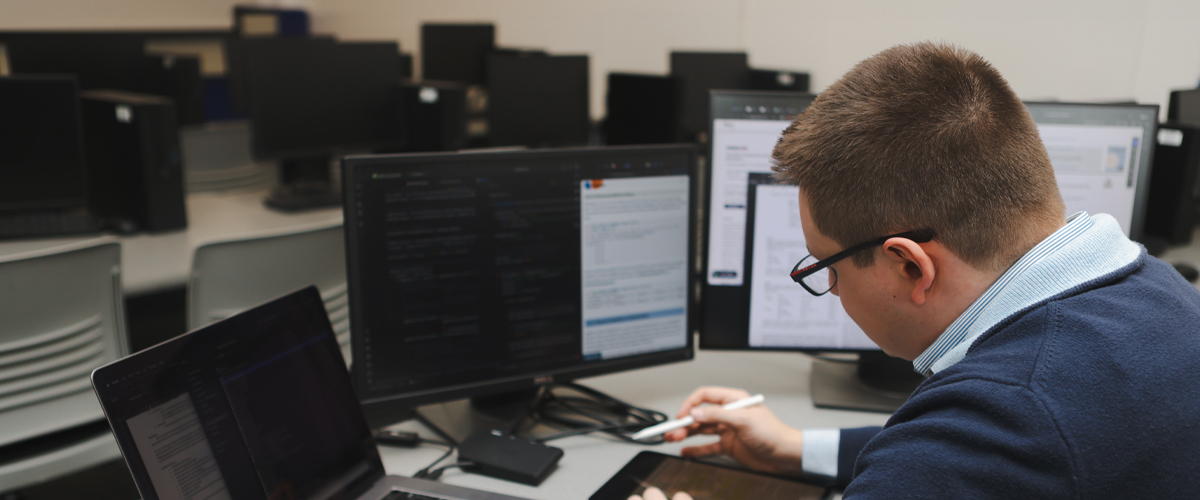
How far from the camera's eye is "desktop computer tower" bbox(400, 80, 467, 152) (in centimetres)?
331

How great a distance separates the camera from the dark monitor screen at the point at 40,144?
222 centimetres

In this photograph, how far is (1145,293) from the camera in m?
0.67

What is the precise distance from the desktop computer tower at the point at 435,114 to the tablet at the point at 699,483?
2.39 m

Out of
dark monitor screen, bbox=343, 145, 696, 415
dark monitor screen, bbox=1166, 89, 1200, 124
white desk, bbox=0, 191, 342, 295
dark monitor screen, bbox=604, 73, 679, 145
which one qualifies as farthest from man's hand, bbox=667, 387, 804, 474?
dark monitor screen, bbox=604, 73, 679, 145

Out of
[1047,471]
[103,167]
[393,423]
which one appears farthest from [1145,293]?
[103,167]

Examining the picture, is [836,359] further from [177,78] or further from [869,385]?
[177,78]

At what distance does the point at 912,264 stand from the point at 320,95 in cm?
274

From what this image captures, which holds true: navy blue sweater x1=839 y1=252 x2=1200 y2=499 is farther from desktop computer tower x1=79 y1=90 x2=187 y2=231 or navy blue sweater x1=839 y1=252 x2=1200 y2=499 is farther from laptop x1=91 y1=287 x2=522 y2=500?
desktop computer tower x1=79 y1=90 x2=187 y2=231

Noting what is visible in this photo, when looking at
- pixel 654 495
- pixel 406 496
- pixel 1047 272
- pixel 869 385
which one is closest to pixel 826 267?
pixel 1047 272

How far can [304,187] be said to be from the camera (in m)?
3.06

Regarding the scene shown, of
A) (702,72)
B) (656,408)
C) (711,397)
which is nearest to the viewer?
(711,397)

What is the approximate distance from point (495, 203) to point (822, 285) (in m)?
0.50

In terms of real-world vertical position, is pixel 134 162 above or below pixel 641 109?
below

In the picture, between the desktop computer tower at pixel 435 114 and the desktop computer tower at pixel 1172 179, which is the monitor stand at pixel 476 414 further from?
the desktop computer tower at pixel 435 114
